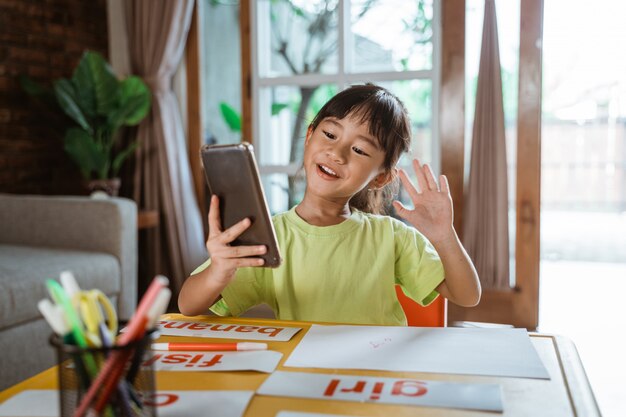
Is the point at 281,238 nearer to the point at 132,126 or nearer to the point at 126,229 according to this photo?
the point at 126,229

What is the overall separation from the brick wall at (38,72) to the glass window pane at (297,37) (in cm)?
109

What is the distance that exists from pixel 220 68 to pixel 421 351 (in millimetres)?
3031

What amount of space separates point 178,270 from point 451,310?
4.87 ft

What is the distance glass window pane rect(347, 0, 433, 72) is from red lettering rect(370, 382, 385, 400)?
2585 mm

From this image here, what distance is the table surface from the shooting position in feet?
2.09

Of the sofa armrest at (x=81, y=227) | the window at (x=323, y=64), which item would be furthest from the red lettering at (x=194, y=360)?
the window at (x=323, y=64)

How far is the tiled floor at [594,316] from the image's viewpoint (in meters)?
2.33

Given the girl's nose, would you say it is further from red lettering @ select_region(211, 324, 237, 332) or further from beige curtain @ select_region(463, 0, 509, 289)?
beige curtain @ select_region(463, 0, 509, 289)

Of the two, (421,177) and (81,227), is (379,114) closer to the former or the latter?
(421,177)

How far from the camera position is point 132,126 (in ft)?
11.7

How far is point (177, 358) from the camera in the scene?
800 mm

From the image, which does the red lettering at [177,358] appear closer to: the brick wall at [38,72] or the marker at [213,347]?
the marker at [213,347]

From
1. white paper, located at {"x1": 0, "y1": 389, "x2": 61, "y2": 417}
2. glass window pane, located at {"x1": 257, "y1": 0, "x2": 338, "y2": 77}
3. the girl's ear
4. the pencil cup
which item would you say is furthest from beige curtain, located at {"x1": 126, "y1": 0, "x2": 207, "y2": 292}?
the pencil cup

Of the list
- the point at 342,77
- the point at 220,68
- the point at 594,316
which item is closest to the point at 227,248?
the point at 342,77
